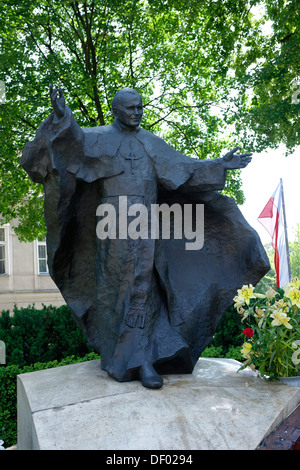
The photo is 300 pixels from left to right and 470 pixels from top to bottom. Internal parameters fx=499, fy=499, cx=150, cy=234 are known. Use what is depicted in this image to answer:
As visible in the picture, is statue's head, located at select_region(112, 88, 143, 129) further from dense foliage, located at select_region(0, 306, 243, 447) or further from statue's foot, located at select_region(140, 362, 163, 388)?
dense foliage, located at select_region(0, 306, 243, 447)

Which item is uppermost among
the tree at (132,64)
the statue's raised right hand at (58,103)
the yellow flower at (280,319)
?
the tree at (132,64)

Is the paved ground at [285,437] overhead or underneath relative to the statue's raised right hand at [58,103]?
underneath

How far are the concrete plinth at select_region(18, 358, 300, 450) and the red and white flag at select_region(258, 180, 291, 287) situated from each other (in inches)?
319

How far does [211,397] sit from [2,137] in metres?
8.26

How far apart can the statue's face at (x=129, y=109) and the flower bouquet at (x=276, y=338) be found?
5.91 ft

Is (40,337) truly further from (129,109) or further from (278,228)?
(278,228)

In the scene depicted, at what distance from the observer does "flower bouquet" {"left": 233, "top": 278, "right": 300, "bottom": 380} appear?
3998 millimetres

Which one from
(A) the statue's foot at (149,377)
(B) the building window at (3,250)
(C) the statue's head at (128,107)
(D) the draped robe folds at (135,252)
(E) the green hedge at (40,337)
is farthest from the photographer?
(B) the building window at (3,250)

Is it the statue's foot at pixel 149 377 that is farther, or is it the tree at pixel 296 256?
the tree at pixel 296 256

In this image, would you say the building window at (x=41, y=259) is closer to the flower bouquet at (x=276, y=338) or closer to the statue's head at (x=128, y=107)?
the statue's head at (x=128, y=107)

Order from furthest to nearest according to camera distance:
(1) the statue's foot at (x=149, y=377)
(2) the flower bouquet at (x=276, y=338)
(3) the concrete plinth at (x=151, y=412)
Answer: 1. (2) the flower bouquet at (x=276, y=338)
2. (1) the statue's foot at (x=149, y=377)
3. (3) the concrete plinth at (x=151, y=412)

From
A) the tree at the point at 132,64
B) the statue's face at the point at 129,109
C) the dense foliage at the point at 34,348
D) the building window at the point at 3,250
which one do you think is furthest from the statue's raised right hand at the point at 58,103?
the building window at the point at 3,250

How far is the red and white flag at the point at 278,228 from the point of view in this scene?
39.7 feet

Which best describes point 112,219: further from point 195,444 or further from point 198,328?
point 195,444
